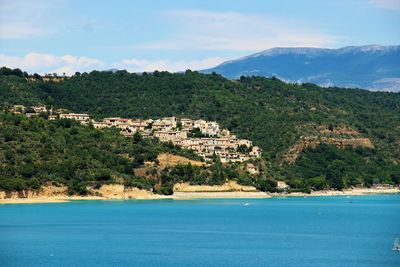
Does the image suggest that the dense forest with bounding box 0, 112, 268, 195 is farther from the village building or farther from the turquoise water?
the village building

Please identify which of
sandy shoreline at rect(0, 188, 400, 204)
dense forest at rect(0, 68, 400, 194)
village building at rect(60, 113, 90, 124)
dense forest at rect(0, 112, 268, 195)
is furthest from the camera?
dense forest at rect(0, 68, 400, 194)

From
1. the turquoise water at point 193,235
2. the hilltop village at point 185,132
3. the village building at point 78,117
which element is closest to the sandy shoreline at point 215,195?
the turquoise water at point 193,235

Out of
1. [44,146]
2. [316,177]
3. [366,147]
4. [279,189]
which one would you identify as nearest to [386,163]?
[366,147]

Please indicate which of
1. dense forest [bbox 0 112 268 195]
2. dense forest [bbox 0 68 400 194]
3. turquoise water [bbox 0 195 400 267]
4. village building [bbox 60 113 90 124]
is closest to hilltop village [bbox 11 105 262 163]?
village building [bbox 60 113 90 124]

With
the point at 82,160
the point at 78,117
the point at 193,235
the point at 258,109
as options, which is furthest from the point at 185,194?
the point at 193,235

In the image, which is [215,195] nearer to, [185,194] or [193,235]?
[185,194]

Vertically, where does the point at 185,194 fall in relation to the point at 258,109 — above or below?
below

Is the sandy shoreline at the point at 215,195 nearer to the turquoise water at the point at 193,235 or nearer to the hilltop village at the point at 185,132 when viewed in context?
the turquoise water at the point at 193,235
